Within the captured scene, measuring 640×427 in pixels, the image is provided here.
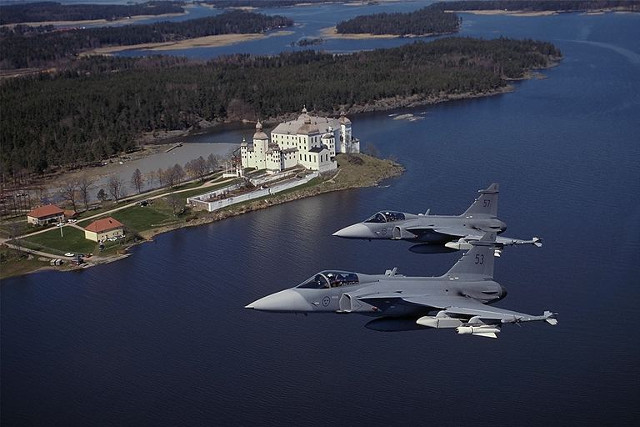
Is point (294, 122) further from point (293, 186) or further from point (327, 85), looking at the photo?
point (327, 85)

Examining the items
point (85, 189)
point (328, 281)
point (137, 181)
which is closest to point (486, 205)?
point (328, 281)

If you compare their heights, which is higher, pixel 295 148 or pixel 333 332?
pixel 295 148

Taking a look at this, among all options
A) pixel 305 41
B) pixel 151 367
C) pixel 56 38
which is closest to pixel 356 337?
pixel 151 367

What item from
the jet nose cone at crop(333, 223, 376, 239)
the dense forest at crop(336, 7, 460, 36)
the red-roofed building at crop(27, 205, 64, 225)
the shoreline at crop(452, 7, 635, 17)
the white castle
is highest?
the shoreline at crop(452, 7, 635, 17)

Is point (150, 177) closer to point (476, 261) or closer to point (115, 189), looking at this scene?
point (115, 189)

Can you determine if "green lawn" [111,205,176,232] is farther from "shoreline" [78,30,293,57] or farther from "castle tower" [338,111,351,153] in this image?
"shoreline" [78,30,293,57]

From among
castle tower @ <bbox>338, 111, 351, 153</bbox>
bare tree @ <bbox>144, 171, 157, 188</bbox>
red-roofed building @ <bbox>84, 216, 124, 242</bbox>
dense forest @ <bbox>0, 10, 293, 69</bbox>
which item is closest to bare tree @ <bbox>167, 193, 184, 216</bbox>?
red-roofed building @ <bbox>84, 216, 124, 242</bbox>
